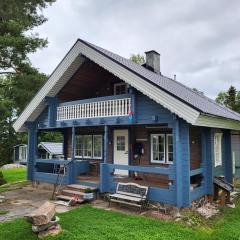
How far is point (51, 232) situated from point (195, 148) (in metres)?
6.95

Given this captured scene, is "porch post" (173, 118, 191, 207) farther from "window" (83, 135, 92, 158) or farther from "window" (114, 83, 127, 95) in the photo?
"window" (83, 135, 92, 158)

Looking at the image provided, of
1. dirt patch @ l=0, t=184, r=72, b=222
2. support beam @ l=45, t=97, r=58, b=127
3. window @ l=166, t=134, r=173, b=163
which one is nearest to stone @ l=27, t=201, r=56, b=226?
dirt patch @ l=0, t=184, r=72, b=222

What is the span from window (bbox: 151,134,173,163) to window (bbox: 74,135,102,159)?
316 cm

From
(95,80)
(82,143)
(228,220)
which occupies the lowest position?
(228,220)

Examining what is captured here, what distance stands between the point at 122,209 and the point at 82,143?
6417 millimetres

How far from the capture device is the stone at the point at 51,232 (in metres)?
6.47

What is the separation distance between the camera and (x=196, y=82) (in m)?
53.2

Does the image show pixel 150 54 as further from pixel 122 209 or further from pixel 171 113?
pixel 122 209

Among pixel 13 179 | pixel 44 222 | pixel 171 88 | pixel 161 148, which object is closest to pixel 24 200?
pixel 44 222

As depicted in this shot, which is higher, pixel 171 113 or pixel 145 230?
pixel 171 113

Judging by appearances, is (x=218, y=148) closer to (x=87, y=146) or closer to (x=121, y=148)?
(x=121, y=148)

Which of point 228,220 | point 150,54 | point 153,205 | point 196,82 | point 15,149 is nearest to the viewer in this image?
point 228,220

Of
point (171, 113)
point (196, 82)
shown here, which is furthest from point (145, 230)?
point (196, 82)

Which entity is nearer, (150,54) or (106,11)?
(106,11)
